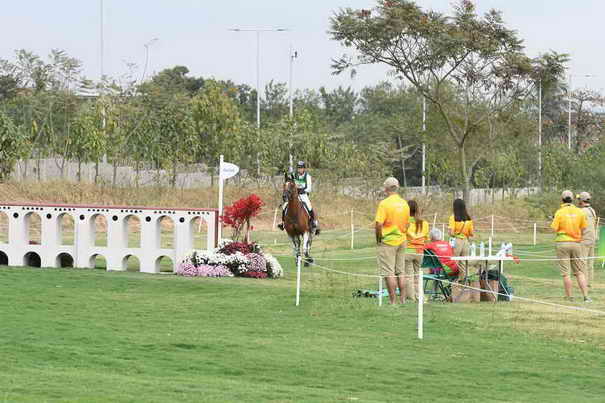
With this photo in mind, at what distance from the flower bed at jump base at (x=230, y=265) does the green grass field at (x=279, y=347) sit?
9.34 feet

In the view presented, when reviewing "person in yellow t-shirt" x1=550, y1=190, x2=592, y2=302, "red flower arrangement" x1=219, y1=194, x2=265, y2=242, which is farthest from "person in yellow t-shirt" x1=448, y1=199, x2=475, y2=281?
"red flower arrangement" x1=219, y1=194, x2=265, y2=242

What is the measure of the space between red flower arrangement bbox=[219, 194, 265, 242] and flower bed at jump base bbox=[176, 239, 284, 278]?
70cm

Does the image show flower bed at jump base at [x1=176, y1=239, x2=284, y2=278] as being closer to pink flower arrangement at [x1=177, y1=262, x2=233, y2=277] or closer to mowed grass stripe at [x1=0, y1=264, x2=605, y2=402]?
pink flower arrangement at [x1=177, y1=262, x2=233, y2=277]

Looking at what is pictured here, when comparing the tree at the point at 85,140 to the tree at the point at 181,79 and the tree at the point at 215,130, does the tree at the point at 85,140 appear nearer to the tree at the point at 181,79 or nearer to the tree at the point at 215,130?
the tree at the point at 215,130

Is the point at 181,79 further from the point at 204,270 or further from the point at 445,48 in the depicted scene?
the point at 204,270

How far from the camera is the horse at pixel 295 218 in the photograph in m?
25.3

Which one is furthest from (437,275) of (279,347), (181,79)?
(181,79)

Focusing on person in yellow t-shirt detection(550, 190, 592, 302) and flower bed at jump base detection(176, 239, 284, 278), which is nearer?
person in yellow t-shirt detection(550, 190, 592, 302)

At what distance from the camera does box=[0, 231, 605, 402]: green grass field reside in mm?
10961

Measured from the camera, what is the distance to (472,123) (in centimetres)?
4700

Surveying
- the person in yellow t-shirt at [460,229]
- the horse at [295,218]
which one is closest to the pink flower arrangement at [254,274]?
the horse at [295,218]

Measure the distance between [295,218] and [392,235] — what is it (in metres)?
7.77

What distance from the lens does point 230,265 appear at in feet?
83.5

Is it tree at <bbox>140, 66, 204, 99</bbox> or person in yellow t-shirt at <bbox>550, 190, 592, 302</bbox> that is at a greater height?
tree at <bbox>140, 66, 204, 99</bbox>
